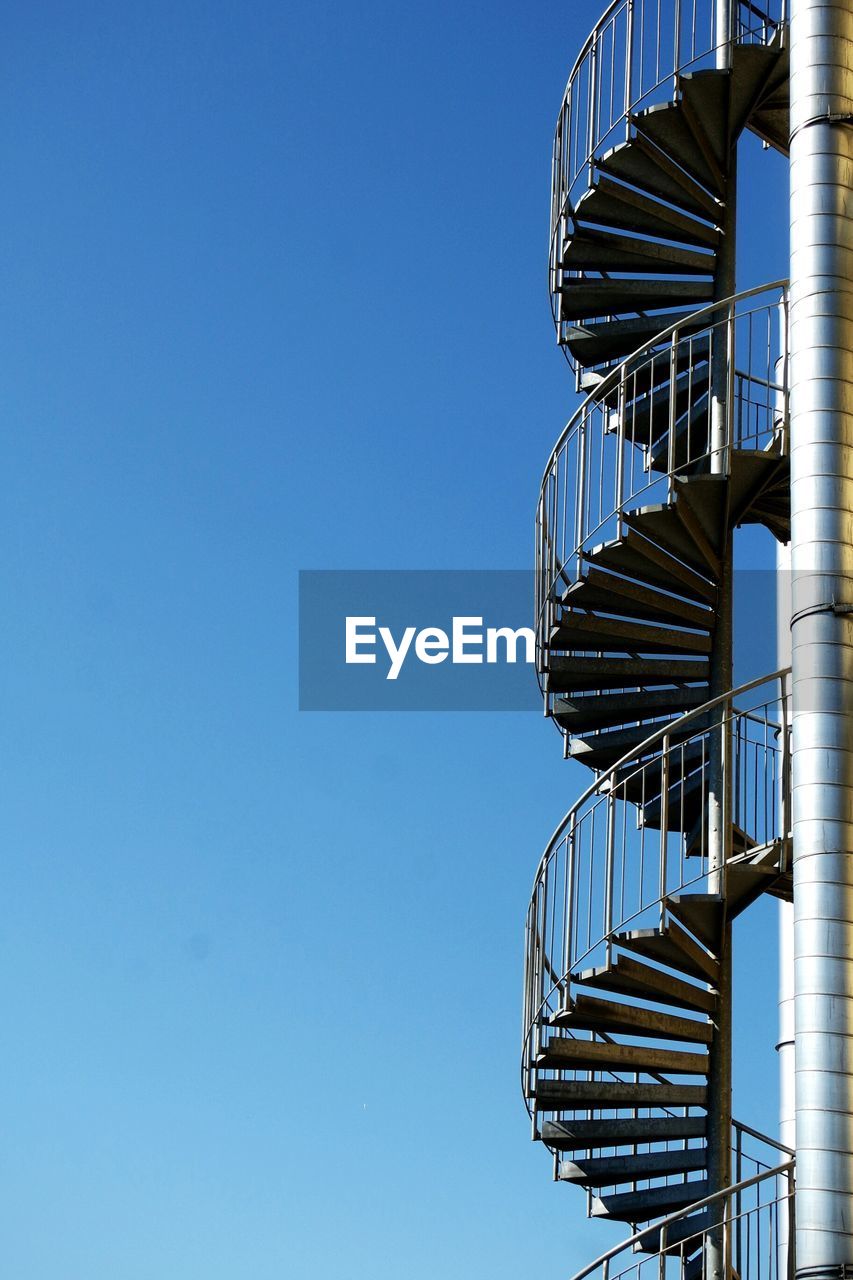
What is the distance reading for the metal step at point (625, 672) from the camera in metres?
11.0

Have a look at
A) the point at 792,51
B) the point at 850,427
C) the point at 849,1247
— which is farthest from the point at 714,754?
the point at 792,51

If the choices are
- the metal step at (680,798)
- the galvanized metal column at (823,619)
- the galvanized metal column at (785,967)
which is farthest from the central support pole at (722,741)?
the galvanized metal column at (785,967)

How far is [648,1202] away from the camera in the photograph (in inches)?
406

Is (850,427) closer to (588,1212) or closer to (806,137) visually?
(806,137)

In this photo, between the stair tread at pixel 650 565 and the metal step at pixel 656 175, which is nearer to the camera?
the stair tread at pixel 650 565

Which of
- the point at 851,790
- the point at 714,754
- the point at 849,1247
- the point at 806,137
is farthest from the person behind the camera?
the point at 714,754

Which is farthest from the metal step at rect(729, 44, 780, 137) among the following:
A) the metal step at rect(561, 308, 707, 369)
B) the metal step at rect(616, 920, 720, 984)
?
the metal step at rect(616, 920, 720, 984)

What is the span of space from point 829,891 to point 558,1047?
6.10ft

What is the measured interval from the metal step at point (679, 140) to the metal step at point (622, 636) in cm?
278

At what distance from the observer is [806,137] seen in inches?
386

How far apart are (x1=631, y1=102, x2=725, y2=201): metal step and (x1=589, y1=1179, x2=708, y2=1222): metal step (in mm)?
5733

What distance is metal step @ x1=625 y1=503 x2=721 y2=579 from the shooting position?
10367 mm

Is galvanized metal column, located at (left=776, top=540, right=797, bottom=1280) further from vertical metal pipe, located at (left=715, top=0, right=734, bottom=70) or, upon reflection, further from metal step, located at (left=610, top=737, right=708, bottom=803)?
vertical metal pipe, located at (left=715, top=0, right=734, bottom=70)

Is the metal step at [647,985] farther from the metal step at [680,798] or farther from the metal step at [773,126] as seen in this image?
the metal step at [773,126]
